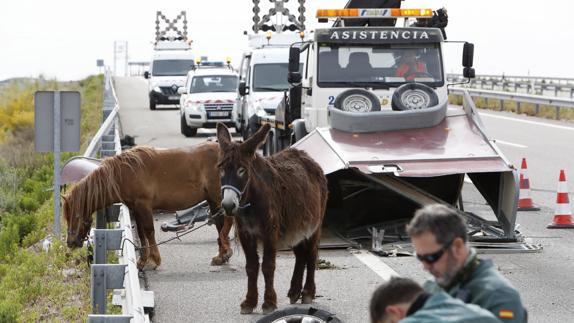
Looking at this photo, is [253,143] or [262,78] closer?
[253,143]

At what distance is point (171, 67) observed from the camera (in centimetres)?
4553

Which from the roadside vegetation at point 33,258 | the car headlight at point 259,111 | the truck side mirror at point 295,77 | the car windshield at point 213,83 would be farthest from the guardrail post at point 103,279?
the car windshield at point 213,83

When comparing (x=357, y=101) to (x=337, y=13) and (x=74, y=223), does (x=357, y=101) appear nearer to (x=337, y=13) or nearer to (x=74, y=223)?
(x=337, y=13)

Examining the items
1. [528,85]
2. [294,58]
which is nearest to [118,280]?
[294,58]

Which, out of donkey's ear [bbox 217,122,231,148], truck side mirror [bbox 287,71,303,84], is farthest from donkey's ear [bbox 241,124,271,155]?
truck side mirror [bbox 287,71,303,84]

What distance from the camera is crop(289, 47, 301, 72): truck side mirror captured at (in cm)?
1592

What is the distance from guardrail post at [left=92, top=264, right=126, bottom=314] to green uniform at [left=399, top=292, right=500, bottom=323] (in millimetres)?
4791

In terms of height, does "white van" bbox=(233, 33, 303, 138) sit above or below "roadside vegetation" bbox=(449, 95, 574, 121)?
above

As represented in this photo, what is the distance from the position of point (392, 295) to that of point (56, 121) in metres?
10.7

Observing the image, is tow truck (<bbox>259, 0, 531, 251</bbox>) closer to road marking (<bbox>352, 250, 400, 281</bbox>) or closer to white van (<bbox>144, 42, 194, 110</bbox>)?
road marking (<bbox>352, 250, 400, 281</bbox>)

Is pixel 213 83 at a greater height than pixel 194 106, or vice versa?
pixel 213 83

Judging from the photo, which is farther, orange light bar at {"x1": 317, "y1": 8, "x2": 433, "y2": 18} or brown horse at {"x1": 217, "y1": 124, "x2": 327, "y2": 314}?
orange light bar at {"x1": 317, "y1": 8, "x2": 433, "y2": 18}

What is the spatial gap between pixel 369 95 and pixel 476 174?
1.95m

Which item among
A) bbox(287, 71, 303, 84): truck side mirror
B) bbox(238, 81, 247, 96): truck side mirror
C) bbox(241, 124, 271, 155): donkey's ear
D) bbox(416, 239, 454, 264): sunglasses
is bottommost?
bbox(238, 81, 247, 96): truck side mirror
